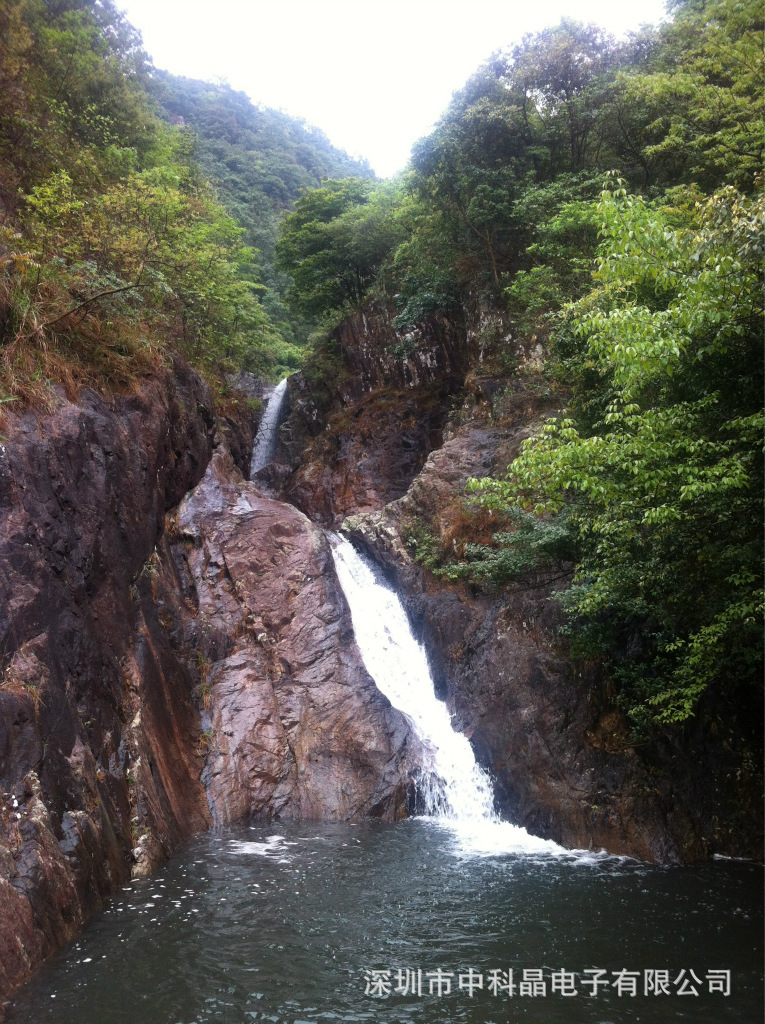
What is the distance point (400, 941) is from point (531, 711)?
6.11m

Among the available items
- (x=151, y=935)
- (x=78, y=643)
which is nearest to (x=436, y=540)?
(x=78, y=643)

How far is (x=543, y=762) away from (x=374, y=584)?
6.67 metres

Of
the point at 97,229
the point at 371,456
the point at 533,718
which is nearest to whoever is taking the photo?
the point at 533,718

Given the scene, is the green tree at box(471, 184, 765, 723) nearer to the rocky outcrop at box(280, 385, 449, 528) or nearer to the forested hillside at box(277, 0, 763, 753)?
the forested hillside at box(277, 0, 763, 753)

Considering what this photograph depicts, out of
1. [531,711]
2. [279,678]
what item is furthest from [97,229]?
[531,711]

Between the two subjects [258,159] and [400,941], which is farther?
[258,159]

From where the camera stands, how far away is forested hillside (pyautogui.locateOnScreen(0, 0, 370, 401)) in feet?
37.1

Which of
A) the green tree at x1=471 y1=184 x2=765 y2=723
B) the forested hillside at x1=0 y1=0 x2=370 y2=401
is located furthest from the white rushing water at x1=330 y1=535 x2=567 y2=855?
the forested hillside at x1=0 y1=0 x2=370 y2=401

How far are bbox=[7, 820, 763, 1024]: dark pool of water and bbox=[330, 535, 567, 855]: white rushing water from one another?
161cm

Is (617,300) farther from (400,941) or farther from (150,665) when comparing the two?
(150,665)

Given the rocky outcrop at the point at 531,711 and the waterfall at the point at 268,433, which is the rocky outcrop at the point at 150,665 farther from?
the waterfall at the point at 268,433

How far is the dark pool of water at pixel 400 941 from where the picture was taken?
5.88 m

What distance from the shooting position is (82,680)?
9.38m

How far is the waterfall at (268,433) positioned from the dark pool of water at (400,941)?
57.6ft
